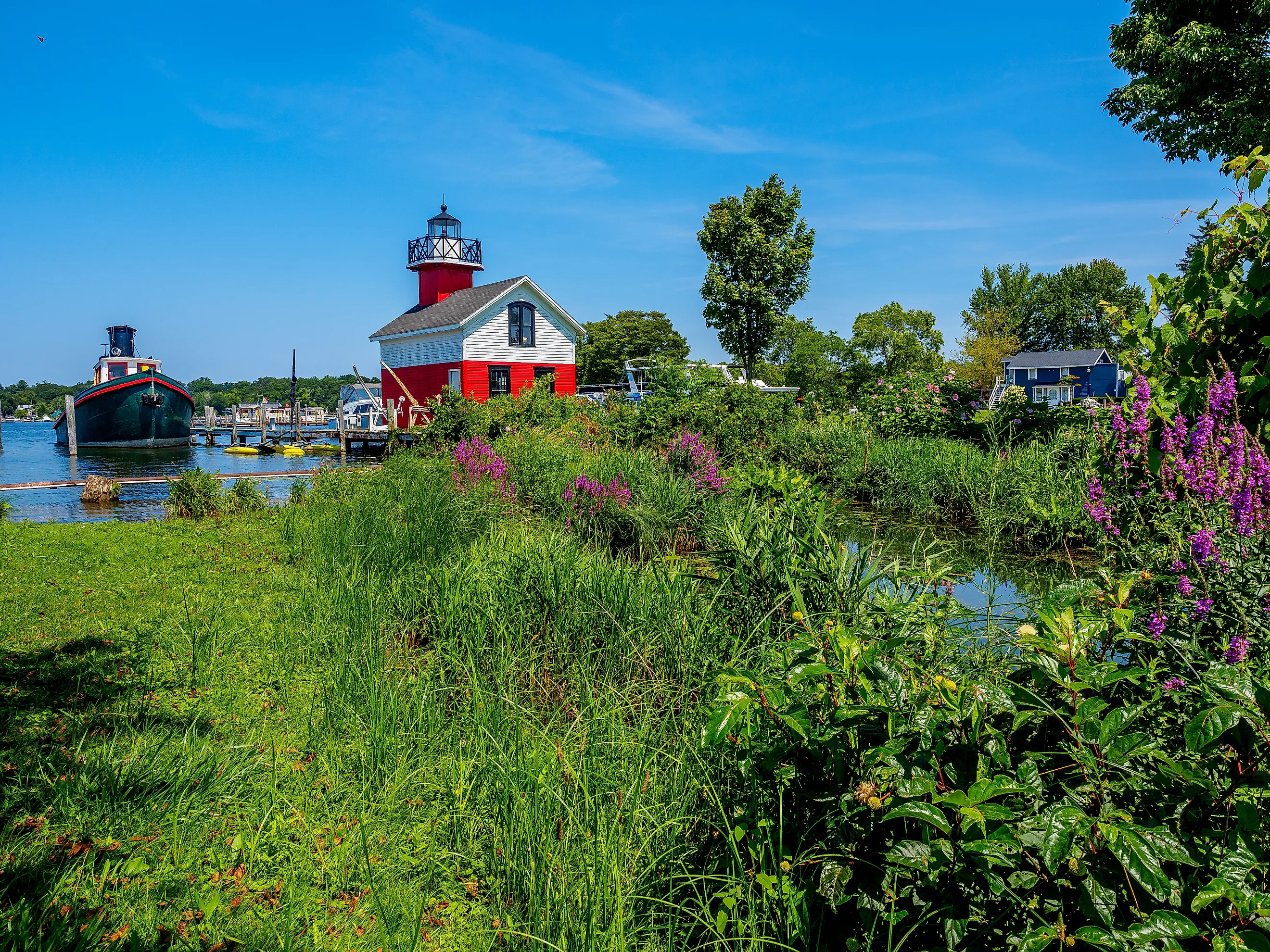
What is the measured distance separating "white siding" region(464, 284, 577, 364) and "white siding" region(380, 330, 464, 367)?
70cm

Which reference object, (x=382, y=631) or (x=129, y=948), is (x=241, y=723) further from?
(x=129, y=948)

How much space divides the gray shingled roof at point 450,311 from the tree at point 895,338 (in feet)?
69.3

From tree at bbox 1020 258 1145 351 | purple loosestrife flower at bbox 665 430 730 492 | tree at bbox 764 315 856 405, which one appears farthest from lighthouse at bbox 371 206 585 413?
tree at bbox 1020 258 1145 351

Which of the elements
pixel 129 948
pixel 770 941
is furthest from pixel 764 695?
pixel 129 948

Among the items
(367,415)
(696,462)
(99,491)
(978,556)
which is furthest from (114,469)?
(978,556)

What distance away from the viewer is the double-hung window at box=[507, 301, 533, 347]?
112ft

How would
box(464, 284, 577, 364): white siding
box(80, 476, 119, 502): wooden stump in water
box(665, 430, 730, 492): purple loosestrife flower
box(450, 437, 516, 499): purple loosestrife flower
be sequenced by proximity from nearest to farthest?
1. box(450, 437, 516, 499): purple loosestrife flower
2. box(665, 430, 730, 492): purple loosestrife flower
3. box(80, 476, 119, 502): wooden stump in water
4. box(464, 284, 577, 364): white siding

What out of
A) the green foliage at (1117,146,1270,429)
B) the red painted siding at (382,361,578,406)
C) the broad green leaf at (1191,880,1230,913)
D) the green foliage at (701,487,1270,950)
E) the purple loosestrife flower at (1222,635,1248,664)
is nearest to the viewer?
the broad green leaf at (1191,880,1230,913)

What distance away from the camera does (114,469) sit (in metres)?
29.1

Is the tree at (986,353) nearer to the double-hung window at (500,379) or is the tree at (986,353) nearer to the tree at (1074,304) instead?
the tree at (1074,304)

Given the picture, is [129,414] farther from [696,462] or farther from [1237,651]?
[1237,651]

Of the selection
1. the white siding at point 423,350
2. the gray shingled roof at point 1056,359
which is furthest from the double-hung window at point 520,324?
the gray shingled roof at point 1056,359

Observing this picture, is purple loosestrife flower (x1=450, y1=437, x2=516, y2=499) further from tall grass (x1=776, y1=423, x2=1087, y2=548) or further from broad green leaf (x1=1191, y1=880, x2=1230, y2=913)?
broad green leaf (x1=1191, y1=880, x2=1230, y2=913)

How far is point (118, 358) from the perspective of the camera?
44.9m
